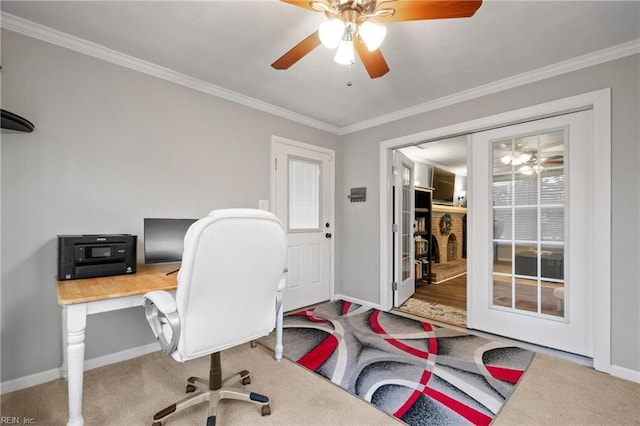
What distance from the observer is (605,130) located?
7.16ft

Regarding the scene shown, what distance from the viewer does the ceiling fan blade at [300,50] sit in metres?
1.55

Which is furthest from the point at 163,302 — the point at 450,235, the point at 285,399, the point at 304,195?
the point at 450,235

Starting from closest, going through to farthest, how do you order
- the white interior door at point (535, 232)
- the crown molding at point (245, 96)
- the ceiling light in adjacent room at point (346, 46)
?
1. the ceiling light in adjacent room at point (346, 46)
2. the crown molding at point (245, 96)
3. the white interior door at point (535, 232)

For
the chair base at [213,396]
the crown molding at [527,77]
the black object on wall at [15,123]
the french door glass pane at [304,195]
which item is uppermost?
the crown molding at [527,77]

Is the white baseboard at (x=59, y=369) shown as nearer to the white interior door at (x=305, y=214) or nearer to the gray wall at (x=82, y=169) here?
the gray wall at (x=82, y=169)

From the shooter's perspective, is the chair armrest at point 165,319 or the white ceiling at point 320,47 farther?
the white ceiling at point 320,47

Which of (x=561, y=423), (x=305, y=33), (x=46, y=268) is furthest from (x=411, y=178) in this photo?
(x=46, y=268)

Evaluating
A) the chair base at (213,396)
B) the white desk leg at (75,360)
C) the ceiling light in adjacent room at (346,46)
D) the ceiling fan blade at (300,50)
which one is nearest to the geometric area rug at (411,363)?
the chair base at (213,396)

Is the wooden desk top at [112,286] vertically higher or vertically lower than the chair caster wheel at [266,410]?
higher

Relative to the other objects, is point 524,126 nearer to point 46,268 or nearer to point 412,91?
point 412,91

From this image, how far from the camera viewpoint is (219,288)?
133 cm

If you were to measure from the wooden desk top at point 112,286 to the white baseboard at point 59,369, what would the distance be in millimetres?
780

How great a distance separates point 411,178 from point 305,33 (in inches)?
107

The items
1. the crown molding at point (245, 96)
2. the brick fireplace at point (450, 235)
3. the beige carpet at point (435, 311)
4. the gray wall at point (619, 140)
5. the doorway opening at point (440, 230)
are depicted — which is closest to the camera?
the crown molding at point (245, 96)
